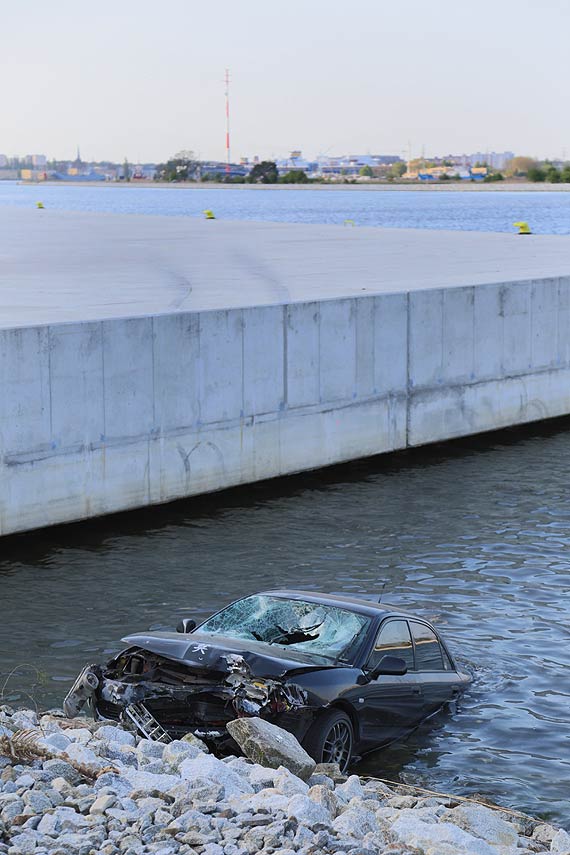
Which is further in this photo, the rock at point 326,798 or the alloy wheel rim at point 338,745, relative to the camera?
the alloy wheel rim at point 338,745

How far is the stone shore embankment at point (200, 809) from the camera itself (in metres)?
→ 7.02

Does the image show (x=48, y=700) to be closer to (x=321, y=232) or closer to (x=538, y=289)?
(x=538, y=289)

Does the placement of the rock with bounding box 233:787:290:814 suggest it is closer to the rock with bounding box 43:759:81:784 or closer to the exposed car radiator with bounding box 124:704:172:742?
the rock with bounding box 43:759:81:784

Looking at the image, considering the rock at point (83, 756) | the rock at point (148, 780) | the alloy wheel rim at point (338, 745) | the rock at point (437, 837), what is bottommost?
the alloy wheel rim at point (338, 745)

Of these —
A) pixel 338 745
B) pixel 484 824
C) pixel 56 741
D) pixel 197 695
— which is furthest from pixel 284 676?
pixel 484 824

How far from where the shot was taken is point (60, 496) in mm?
17891

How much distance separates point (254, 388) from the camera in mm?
20938

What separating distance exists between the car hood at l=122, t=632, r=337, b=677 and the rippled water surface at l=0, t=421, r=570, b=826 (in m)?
1.28

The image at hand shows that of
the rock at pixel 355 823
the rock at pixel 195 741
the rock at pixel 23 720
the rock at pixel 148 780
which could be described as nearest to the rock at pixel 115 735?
the rock at pixel 195 741

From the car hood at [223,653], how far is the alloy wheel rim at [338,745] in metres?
0.46

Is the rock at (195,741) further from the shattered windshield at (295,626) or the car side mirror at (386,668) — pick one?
the car side mirror at (386,668)

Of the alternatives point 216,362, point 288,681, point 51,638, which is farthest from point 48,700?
point 216,362

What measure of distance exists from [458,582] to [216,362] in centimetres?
614

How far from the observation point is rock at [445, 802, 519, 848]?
7.98m
